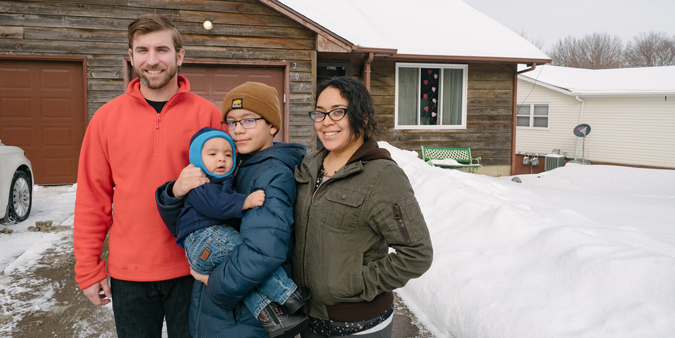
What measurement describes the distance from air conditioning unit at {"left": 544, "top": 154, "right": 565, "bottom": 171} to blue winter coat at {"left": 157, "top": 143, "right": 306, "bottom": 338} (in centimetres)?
2228

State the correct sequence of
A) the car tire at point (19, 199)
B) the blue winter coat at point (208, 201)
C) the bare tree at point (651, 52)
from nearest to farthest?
the blue winter coat at point (208, 201) → the car tire at point (19, 199) → the bare tree at point (651, 52)

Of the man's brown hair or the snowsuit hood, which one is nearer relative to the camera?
the snowsuit hood

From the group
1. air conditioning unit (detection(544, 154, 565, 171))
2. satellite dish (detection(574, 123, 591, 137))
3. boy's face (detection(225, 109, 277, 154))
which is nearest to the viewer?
boy's face (detection(225, 109, 277, 154))

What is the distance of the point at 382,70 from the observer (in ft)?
38.5

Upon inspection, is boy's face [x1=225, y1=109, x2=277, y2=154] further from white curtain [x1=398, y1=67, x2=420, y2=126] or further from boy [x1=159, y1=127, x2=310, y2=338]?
white curtain [x1=398, y1=67, x2=420, y2=126]

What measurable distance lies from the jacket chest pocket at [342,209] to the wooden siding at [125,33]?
7987 mm

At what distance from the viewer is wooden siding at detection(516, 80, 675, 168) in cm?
1966

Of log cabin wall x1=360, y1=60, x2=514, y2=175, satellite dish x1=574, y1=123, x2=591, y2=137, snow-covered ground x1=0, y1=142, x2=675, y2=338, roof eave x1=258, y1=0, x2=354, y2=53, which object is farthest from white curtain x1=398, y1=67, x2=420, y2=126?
satellite dish x1=574, y1=123, x2=591, y2=137

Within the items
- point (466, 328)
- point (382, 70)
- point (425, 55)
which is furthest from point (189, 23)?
point (466, 328)

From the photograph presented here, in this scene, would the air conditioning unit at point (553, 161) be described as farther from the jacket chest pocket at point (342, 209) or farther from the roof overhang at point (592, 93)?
the jacket chest pocket at point (342, 209)

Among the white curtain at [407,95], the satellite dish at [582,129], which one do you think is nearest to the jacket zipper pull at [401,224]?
the white curtain at [407,95]

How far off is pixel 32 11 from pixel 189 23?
2.93 meters

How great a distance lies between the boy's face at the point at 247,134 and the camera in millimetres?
2088

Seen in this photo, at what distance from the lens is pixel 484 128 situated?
12.7 m
